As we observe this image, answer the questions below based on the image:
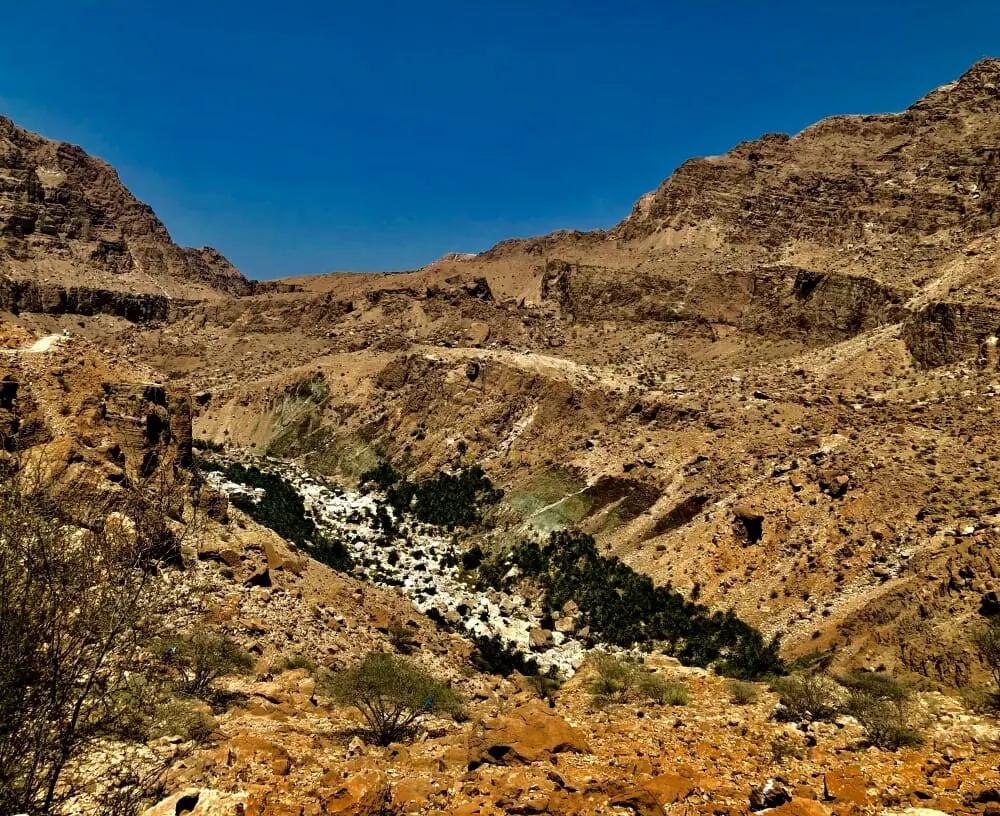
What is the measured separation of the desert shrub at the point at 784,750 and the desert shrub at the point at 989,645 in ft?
19.3

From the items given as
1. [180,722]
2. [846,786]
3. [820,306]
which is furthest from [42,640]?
[820,306]

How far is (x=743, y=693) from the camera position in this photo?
13.3 m

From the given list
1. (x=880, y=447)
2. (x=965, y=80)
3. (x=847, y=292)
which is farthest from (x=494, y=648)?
(x=965, y=80)

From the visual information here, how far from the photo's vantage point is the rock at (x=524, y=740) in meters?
9.35

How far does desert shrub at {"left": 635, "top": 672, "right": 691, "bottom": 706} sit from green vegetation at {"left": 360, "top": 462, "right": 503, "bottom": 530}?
2251 cm

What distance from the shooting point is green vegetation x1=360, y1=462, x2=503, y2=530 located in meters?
37.8

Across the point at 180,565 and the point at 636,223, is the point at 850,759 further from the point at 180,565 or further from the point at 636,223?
the point at 636,223

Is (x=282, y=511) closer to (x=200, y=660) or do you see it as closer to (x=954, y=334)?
(x=200, y=660)

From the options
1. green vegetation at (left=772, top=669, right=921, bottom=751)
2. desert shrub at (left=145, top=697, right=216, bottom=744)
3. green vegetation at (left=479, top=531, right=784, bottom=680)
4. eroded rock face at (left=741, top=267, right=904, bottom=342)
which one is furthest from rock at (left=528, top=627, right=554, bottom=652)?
eroded rock face at (left=741, top=267, right=904, bottom=342)

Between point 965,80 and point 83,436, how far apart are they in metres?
97.4

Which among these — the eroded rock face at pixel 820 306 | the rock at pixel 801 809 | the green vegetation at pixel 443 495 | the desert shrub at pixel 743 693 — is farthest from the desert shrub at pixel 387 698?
the eroded rock face at pixel 820 306

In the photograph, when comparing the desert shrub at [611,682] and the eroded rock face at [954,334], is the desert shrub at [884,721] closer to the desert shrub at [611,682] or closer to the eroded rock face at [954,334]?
the desert shrub at [611,682]

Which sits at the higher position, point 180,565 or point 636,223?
point 636,223

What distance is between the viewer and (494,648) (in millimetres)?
22609
